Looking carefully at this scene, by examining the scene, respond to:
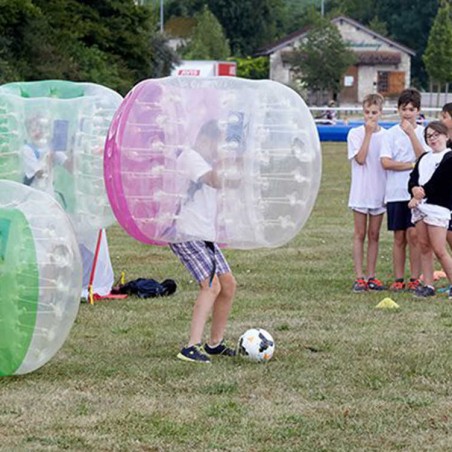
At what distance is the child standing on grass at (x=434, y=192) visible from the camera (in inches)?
404

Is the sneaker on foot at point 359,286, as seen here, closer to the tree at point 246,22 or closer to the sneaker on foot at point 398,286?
the sneaker on foot at point 398,286

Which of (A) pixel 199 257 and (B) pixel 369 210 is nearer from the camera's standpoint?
(A) pixel 199 257

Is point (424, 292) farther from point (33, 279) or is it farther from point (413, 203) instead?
point (33, 279)

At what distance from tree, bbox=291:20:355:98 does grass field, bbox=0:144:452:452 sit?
222 feet

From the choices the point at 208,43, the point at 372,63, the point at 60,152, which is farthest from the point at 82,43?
the point at 372,63

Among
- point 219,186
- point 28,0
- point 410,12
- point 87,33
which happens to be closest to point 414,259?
point 219,186

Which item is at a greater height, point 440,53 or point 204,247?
point 204,247

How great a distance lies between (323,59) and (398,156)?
6791 centimetres

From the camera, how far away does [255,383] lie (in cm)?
740

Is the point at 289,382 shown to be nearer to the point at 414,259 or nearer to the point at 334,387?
the point at 334,387

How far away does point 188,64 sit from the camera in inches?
2562

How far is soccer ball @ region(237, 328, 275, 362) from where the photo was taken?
7957 mm

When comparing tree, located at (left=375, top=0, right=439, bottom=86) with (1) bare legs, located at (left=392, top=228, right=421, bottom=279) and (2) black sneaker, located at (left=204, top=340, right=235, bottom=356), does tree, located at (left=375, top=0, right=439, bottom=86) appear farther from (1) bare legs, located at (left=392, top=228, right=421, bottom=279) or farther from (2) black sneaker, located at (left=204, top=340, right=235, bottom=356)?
(2) black sneaker, located at (left=204, top=340, right=235, bottom=356)

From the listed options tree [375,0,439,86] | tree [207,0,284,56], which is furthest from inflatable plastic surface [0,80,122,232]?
tree [375,0,439,86]
